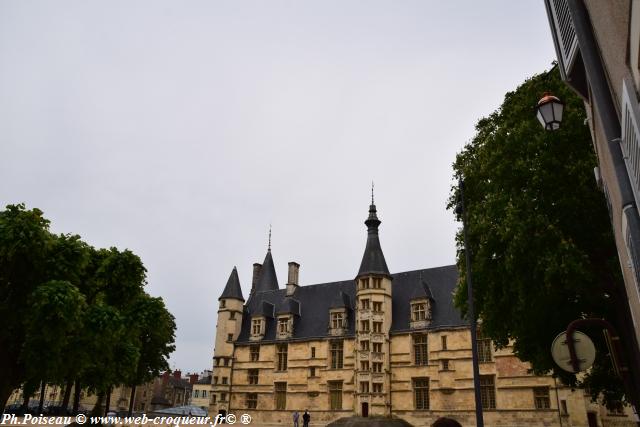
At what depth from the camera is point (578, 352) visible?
5.82m

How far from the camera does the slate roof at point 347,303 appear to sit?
39.2 m

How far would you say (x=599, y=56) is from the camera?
627 centimetres

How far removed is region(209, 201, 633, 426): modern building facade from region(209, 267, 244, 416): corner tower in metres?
0.10

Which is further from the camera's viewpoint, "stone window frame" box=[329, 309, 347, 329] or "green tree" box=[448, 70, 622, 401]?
"stone window frame" box=[329, 309, 347, 329]

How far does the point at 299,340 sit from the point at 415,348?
11.2m

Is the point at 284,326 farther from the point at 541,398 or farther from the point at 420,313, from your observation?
the point at 541,398

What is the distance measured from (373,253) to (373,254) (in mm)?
108

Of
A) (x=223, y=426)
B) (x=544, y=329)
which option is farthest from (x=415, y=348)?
(x=544, y=329)

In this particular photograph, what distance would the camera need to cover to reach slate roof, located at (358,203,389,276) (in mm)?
41875

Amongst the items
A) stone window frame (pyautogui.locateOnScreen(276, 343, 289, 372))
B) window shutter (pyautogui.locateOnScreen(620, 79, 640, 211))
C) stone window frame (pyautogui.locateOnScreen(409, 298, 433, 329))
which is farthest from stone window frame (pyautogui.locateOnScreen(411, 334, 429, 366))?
window shutter (pyautogui.locateOnScreen(620, 79, 640, 211))

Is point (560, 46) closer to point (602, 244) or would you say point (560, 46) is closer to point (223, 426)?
point (602, 244)

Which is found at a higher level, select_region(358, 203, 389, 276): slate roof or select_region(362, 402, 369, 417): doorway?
select_region(358, 203, 389, 276): slate roof

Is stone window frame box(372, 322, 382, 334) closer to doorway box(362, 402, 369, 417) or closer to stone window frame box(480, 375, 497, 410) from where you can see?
doorway box(362, 402, 369, 417)

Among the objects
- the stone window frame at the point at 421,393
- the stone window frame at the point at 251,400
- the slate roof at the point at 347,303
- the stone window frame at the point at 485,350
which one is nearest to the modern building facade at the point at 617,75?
the stone window frame at the point at 485,350
